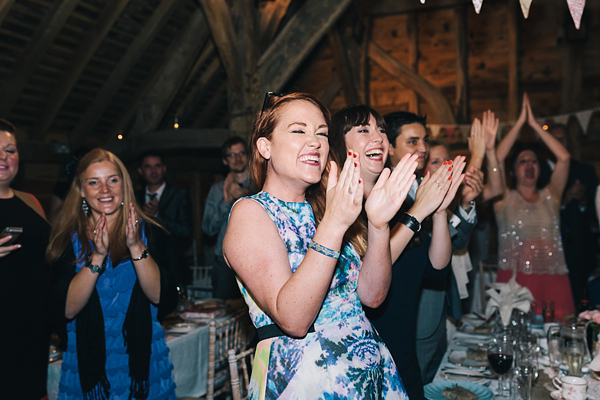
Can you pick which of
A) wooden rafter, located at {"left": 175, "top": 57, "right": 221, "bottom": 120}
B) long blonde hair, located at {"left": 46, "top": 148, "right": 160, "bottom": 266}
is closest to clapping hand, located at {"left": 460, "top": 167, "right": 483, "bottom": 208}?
long blonde hair, located at {"left": 46, "top": 148, "right": 160, "bottom": 266}

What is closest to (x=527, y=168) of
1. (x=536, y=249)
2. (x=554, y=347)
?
(x=536, y=249)

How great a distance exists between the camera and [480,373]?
188 cm

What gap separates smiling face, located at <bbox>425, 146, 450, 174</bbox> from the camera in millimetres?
2965

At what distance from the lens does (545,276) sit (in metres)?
3.30

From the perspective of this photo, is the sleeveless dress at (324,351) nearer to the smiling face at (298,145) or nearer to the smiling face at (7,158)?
the smiling face at (298,145)

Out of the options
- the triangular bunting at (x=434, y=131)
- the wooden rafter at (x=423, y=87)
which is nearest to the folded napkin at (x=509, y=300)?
the triangular bunting at (x=434, y=131)

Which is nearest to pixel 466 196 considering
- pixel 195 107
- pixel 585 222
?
pixel 585 222

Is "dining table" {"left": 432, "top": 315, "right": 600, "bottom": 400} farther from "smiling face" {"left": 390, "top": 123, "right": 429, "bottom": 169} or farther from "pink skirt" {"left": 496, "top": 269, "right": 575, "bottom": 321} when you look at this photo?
"pink skirt" {"left": 496, "top": 269, "right": 575, "bottom": 321}

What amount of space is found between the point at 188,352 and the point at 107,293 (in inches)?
31.9

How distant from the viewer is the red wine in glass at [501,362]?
167cm

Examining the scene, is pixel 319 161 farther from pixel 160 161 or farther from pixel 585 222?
pixel 585 222

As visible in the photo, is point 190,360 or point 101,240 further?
point 190,360

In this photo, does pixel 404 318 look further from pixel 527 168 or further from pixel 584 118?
pixel 584 118

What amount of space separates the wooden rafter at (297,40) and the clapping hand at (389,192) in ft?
9.36
